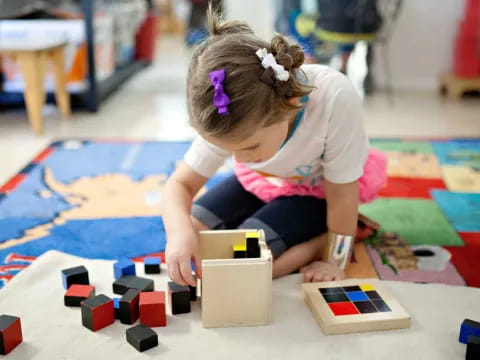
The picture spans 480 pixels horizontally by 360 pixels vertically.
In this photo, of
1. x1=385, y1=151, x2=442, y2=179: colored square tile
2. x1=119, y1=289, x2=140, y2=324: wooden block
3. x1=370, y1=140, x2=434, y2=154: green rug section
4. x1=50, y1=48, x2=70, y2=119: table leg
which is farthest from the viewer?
x1=50, y1=48, x2=70, y2=119: table leg

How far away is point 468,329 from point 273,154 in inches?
16.1

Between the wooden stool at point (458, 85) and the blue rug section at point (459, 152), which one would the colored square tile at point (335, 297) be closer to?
the blue rug section at point (459, 152)

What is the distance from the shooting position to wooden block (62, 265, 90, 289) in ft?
3.34

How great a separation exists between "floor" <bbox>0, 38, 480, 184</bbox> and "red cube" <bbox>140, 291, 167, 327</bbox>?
939 mm

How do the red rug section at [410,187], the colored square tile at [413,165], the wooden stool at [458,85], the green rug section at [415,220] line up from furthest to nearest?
the wooden stool at [458,85]
the colored square tile at [413,165]
the red rug section at [410,187]
the green rug section at [415,220]

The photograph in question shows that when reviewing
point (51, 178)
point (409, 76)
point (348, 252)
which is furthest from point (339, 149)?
point (409, 76)

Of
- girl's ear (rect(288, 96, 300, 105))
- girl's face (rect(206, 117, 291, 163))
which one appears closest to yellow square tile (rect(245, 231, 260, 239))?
girl's face (rect(206, 117, 291, 163))

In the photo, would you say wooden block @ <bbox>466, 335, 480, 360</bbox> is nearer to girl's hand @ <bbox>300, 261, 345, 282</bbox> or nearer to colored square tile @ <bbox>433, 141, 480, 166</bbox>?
girl's hand @ <bbox>300, 261, 345, 282</bbox>

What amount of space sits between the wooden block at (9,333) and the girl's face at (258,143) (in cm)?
40

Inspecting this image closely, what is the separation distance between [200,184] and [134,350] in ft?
1.25

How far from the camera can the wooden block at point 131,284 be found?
3.24 feet

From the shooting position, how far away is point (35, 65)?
213 cm

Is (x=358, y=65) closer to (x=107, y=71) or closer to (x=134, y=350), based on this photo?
(x=107, y=71)

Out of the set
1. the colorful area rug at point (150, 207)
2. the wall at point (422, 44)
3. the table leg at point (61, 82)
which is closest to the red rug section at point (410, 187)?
the colorful area rug at point (150, 207)
